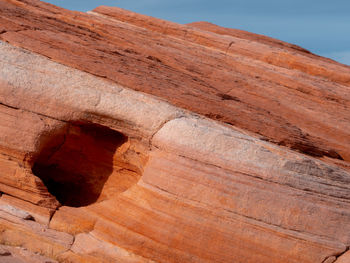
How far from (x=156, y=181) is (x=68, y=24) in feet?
17.0

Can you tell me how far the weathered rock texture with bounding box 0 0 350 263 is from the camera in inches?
260

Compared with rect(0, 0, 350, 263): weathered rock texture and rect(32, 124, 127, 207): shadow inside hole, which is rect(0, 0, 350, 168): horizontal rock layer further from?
rect(32, 124, 127, 207): shadow inside hole

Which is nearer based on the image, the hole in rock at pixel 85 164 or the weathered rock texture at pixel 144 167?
the weathered rock texture at pixel 144 167

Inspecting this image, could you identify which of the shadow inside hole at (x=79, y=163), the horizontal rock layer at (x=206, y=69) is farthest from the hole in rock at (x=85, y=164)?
the horizontal rock layer at (x=206, y=69)

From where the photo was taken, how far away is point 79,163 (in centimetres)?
830

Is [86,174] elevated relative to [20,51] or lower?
lower

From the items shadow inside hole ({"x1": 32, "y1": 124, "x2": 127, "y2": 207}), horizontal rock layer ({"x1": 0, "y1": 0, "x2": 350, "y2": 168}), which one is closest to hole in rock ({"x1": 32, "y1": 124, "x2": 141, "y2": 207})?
shadow inside hole ({"x1": 32, "y1": 124, "x2": 127, "y2": 207})

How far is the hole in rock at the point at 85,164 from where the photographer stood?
7730 millimetres

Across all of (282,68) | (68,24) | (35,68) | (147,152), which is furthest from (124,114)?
(282,68)

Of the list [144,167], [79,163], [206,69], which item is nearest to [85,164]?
[79,163]

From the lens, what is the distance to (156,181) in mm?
6941

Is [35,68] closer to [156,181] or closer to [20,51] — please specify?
[20,51]

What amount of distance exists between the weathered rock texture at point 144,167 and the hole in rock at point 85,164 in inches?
0.9

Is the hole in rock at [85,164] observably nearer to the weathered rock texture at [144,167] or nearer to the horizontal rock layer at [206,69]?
the weathered rock texture at [144,167]
